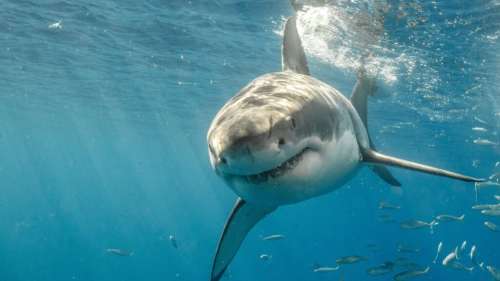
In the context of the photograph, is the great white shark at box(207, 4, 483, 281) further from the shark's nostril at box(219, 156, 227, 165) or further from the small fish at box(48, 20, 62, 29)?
the small fish at box(48, 20, 62, 29)

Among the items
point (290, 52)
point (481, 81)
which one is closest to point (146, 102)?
point (481, 81)

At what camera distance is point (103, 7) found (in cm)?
1488

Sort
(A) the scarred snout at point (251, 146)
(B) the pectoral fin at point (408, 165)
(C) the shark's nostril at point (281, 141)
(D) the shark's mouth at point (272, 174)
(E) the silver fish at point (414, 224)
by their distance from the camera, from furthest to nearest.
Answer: (E) the silver fish at point (414, 224), (B) the pectoral fin at point (408, 165), (D) the shark's mouth at point (272, 174), (C) the shark's nostril at point (281, 141), (A) the scarred snout at point (251, 146)

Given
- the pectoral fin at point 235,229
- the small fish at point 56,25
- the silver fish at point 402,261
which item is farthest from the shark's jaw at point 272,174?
the small fish at point 56,25

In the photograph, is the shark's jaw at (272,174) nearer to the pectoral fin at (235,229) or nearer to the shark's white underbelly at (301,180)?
the shark's white underbelly at (301,180)

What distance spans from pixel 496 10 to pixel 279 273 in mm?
43253

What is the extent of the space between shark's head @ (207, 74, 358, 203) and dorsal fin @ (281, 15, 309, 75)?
2.60 metres

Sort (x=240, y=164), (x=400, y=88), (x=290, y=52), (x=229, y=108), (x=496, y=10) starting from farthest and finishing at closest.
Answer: (x=400, y=88) → (x=496, y=10) → (x=290, y=52) → (x=229, y=108) → (x=240, y=164)

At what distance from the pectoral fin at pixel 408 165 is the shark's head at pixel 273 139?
87 cm

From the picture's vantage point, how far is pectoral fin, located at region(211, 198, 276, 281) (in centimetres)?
500

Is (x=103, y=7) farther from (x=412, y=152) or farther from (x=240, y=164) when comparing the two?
(x=412, y=152)

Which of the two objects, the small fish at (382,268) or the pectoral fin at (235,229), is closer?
the pectoral fin at (235,229)

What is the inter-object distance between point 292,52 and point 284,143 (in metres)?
3.70

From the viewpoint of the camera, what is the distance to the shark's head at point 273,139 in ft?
7.75
